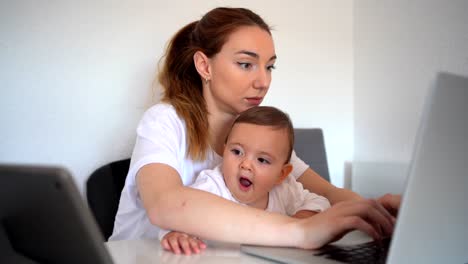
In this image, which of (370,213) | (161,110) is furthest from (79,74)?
(370,213)

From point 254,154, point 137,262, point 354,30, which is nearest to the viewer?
point 137,262

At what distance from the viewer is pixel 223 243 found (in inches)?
37.6

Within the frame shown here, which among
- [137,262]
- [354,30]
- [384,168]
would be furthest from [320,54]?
[137,262]

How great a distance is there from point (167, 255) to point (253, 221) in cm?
16

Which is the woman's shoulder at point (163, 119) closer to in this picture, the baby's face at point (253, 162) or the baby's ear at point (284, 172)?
the baby's face at point (253, 162)

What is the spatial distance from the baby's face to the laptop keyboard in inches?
12.9

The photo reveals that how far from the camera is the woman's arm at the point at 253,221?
831mm

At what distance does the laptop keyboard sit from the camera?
785mm

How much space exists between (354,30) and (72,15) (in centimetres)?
148

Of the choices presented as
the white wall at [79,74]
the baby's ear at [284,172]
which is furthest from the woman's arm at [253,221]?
the white wall at [79,74]

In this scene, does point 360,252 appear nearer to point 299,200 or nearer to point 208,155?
point 299,200

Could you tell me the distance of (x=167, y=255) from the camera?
862 millimetres

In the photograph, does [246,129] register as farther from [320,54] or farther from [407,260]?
[320,54]

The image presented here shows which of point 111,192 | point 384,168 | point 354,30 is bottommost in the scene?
point 384,168
